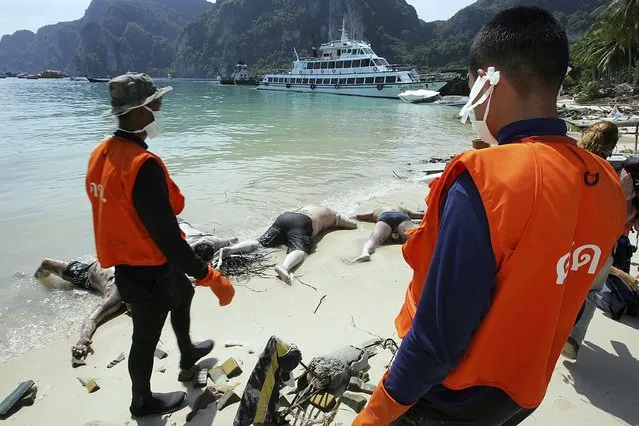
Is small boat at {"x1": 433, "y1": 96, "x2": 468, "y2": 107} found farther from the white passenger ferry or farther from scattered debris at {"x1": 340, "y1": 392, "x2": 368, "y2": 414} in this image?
scattered debris at {"x1": 340, "y1": 392, "x2": 368, "y2": 414}

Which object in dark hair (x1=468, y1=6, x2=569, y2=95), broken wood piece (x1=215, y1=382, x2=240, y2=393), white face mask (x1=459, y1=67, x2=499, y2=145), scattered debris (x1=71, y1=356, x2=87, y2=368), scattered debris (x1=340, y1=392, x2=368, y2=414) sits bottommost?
scattered debris (x1=71, y1=356, x2=87, y2=368)

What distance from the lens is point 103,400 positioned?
2.85m

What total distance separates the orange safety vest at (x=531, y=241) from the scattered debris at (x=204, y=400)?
2106 mm

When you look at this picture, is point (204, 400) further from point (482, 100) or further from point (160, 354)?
point (482, 100)

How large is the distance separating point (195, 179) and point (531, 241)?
969 centimetres

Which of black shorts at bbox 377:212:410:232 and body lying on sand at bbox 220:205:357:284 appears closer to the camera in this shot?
body lying on sand at bbox 220:205:357:284

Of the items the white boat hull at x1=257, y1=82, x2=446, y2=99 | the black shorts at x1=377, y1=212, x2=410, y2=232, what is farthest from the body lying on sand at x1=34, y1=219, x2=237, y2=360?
the white boat hull at x1=257, y1=82, x2=446, y2=99

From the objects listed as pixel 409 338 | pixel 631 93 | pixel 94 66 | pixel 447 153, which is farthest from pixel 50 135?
pixel 94 66

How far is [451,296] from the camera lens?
1.03 metres

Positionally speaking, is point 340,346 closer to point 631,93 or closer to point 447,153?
point 447,153

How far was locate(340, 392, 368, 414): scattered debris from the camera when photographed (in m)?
2.65

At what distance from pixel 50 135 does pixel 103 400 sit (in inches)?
681

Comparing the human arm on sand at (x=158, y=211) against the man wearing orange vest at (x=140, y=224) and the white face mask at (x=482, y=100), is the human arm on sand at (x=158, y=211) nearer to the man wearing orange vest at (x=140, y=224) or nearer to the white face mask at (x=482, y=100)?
the man wearing orange vest at (x=140, y=224)

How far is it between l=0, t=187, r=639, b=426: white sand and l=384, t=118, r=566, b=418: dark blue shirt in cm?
163
